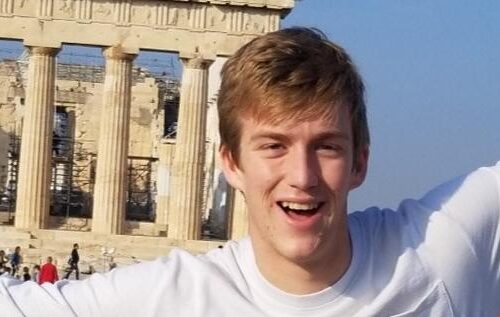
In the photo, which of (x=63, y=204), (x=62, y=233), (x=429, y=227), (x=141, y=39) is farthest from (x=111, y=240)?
(x=429, y=227)

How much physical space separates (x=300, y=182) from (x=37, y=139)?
47266 millimetres

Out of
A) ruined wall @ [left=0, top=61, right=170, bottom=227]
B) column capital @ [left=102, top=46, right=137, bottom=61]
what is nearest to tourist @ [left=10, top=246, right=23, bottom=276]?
column capital @ [left=102, top=46, right=137, bottom=61]

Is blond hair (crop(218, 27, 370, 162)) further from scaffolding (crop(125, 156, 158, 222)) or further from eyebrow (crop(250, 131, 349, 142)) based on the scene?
scaffolding (crop(125, 156, 158, 222))

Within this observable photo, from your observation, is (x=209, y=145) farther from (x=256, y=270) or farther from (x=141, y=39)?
(x=256, y=270)

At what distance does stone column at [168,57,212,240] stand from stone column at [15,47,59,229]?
4341 millimetres

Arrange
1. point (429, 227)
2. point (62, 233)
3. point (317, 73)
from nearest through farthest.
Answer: point (317, 73)
point (429, 227)
point (62, 233)

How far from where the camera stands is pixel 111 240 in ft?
159

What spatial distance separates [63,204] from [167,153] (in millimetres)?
4871

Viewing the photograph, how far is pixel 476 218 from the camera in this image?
4.11 meters

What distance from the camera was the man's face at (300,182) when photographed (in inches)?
149

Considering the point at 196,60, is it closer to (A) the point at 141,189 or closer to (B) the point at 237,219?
(B) the point at 237,219

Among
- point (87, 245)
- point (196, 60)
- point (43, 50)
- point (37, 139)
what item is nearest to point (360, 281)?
point (87, 245)

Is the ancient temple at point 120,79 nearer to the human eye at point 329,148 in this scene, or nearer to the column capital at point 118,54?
the column capital at point 118,54

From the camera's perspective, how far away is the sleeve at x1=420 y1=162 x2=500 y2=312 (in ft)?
13.4
